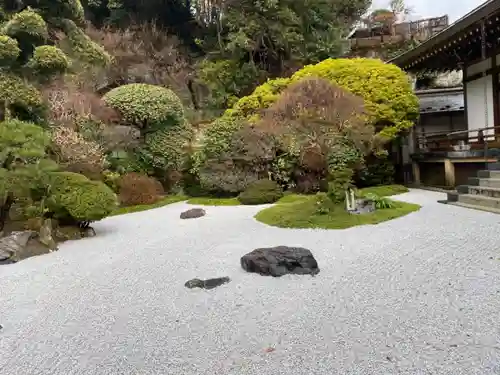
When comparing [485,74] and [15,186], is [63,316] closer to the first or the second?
[15,186]

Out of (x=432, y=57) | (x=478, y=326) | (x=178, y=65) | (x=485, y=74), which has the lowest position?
(x=478, y=326)

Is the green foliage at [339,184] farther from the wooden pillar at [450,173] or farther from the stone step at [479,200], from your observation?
the wooden pillar at [450,173]

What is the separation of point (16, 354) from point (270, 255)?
117 inches

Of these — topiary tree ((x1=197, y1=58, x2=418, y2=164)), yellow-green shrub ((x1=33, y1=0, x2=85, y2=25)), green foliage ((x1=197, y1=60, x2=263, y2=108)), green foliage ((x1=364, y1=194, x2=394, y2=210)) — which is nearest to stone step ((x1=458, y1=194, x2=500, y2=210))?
green foliage ((x1=364, y1=194, x2=394, y2=210))

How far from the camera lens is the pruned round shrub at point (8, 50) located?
1177 centimetres

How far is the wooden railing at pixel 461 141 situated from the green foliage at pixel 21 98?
12066 mm

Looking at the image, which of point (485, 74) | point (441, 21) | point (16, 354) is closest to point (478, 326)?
point (16, 354)

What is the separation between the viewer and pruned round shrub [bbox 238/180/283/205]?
12.4 m

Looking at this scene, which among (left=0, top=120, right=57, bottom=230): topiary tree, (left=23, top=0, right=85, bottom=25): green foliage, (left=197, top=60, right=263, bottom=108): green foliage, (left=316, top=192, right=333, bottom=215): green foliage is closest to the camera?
(left=0, top=120, right=57, bottom=230): topiary tree

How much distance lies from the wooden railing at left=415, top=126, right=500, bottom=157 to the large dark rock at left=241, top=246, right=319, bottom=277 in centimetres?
719

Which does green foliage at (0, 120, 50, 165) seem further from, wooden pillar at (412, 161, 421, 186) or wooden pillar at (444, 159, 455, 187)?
wooden pillar at (412, 161, 421, 186)

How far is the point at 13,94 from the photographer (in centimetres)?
1183

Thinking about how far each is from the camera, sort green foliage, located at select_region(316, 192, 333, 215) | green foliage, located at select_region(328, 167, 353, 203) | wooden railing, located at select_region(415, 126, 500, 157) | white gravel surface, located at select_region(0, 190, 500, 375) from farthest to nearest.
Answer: wooden railing, located at select_region(415, 126, 500, 157) → green foliage, located at select_region(328, 167, 353, 203) → green foliage, located at select_region(316, 192, 333, 215) → white gravel surface, located at select_region(0, 190, 500, 375)

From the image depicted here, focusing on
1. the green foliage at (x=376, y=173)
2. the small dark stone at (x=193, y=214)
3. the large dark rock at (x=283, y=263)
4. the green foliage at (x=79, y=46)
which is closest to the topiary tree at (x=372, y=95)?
the green foliage at (x=376, y=173)
